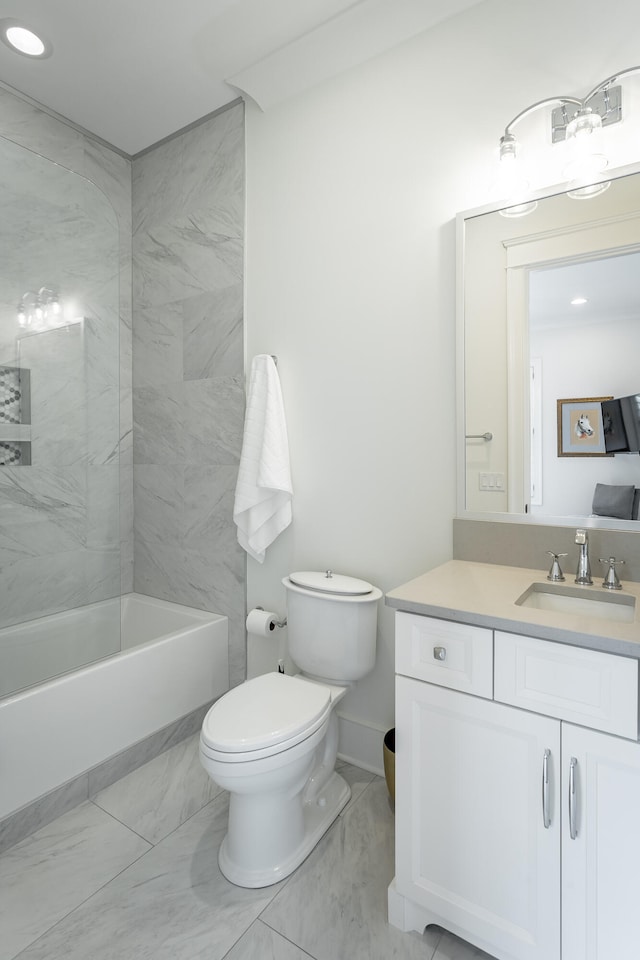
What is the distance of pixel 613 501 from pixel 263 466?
1.22m

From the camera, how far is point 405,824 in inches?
47.6

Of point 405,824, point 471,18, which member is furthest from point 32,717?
point 471,18

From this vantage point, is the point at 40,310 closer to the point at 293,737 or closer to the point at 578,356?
the point at 293,737

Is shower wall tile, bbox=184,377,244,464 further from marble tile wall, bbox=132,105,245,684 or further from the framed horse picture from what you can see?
the framed horse picture

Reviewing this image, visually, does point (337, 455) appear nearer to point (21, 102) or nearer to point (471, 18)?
point (471, 18)

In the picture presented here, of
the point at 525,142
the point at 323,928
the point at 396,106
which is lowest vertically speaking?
the point at 323,928

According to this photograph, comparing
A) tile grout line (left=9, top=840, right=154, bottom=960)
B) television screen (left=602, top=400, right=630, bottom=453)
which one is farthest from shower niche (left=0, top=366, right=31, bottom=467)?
television screen (left=602, top=400, right=630, bottom=453)

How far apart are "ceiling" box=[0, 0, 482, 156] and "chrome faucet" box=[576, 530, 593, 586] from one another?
1.75m

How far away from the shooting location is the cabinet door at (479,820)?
3.35ft

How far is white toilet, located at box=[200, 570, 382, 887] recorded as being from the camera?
132cm

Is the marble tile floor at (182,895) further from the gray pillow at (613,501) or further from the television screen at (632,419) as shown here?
the television screen at (632,419)

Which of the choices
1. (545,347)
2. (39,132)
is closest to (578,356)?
(545,347)

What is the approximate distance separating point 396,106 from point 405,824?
2290 mm

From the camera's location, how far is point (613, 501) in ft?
4.65
